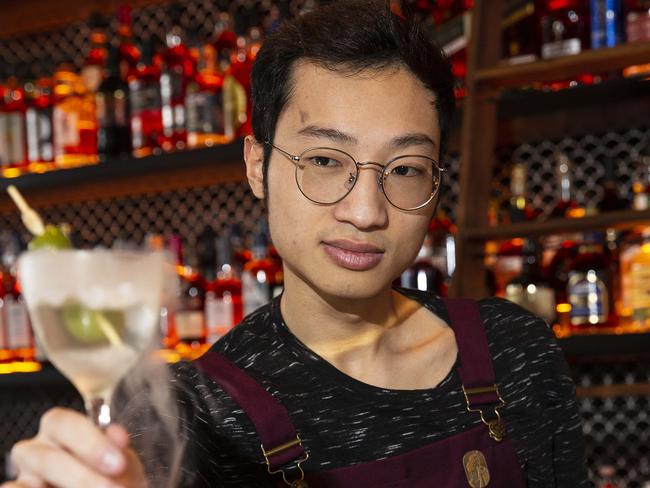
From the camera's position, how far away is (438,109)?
1237 mm

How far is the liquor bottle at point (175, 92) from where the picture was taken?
2.38 meters

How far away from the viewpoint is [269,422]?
112 centimetres

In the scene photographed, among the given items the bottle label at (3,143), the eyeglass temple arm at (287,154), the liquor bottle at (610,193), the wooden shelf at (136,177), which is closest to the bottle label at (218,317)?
the wooden shelf at (136,177)

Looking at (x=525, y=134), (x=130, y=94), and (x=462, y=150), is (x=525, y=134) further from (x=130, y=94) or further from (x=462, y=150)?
(x=130, y=94)

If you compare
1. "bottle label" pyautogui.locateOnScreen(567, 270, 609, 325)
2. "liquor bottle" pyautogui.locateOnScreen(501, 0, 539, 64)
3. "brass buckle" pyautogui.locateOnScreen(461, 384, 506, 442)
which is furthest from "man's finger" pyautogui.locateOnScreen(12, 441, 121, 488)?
"liquor bottle" pyautogui.locateOnScreen(501, 0, 539, 64)

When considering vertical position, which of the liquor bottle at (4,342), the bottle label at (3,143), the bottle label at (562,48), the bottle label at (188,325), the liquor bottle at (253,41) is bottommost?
the liquor bottle at (4,342)

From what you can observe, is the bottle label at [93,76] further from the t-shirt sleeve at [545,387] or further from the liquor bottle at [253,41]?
the t-shirt sleeve at [545,387]

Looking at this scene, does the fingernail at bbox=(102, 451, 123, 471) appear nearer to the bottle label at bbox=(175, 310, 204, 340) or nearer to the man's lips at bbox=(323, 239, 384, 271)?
the man's lips at bbox=(323, 239, 384, 271)

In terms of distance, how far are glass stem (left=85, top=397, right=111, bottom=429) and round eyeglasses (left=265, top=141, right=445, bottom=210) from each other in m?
0.51

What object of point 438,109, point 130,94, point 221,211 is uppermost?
point 130,94

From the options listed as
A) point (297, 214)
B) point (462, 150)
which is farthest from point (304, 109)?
point (462, 150)

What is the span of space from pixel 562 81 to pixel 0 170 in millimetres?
1461

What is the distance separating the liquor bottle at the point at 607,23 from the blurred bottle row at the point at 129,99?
29.1 inches

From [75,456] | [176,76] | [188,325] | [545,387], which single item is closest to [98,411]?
[75,456]
